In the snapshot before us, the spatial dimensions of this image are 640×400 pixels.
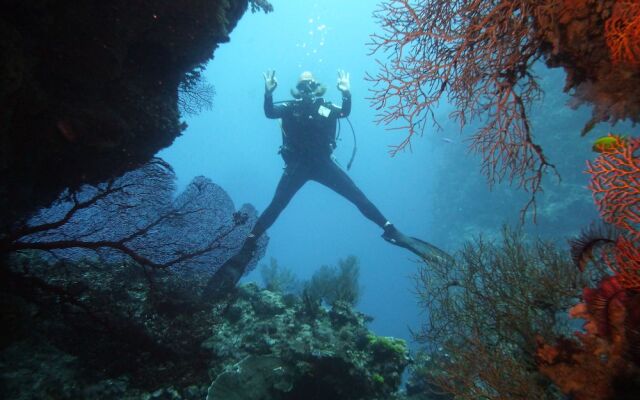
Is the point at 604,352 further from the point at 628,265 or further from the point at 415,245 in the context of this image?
the point at 415,245

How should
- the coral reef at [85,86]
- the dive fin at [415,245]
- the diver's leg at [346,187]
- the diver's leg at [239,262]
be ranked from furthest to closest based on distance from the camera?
1. the diver's leg at [346,187]
2. the dive fin at [415,245]
3. the diver's leg at [239,262]
4. the coral reef at [85,86]

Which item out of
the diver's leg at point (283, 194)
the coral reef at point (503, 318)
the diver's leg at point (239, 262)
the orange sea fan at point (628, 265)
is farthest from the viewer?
the diver's leg at point (283, 194)

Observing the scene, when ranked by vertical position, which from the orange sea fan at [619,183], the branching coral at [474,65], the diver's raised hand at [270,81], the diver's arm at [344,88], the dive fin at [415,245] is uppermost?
the diver's arm at [344,88]

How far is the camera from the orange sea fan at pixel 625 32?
2354 mm

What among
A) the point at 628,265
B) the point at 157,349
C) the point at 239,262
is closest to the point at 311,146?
the point at 239,262

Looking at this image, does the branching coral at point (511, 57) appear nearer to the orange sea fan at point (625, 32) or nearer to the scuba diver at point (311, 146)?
the orange sea fan at point (625, 32)

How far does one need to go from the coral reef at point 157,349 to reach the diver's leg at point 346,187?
13.5 feet

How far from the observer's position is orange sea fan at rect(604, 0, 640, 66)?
7.72 feet

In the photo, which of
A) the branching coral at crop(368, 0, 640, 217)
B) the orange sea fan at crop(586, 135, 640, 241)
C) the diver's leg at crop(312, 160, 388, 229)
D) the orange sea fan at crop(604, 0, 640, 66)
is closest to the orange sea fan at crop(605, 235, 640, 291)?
the orange sea fan at crop(586, 135, 640, 241)

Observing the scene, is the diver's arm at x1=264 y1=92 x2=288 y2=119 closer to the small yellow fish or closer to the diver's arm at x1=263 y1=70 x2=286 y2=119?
the diver's arm at x1=263 y1=70 x2=286 y2=119

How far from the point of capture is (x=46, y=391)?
3652 millimetres

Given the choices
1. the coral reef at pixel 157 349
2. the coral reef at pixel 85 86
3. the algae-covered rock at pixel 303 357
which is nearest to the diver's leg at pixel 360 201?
the algae-covered rock at pixel 303 357

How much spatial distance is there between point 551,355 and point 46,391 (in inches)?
198

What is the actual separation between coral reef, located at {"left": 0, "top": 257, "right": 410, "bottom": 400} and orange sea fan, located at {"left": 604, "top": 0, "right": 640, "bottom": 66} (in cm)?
475
